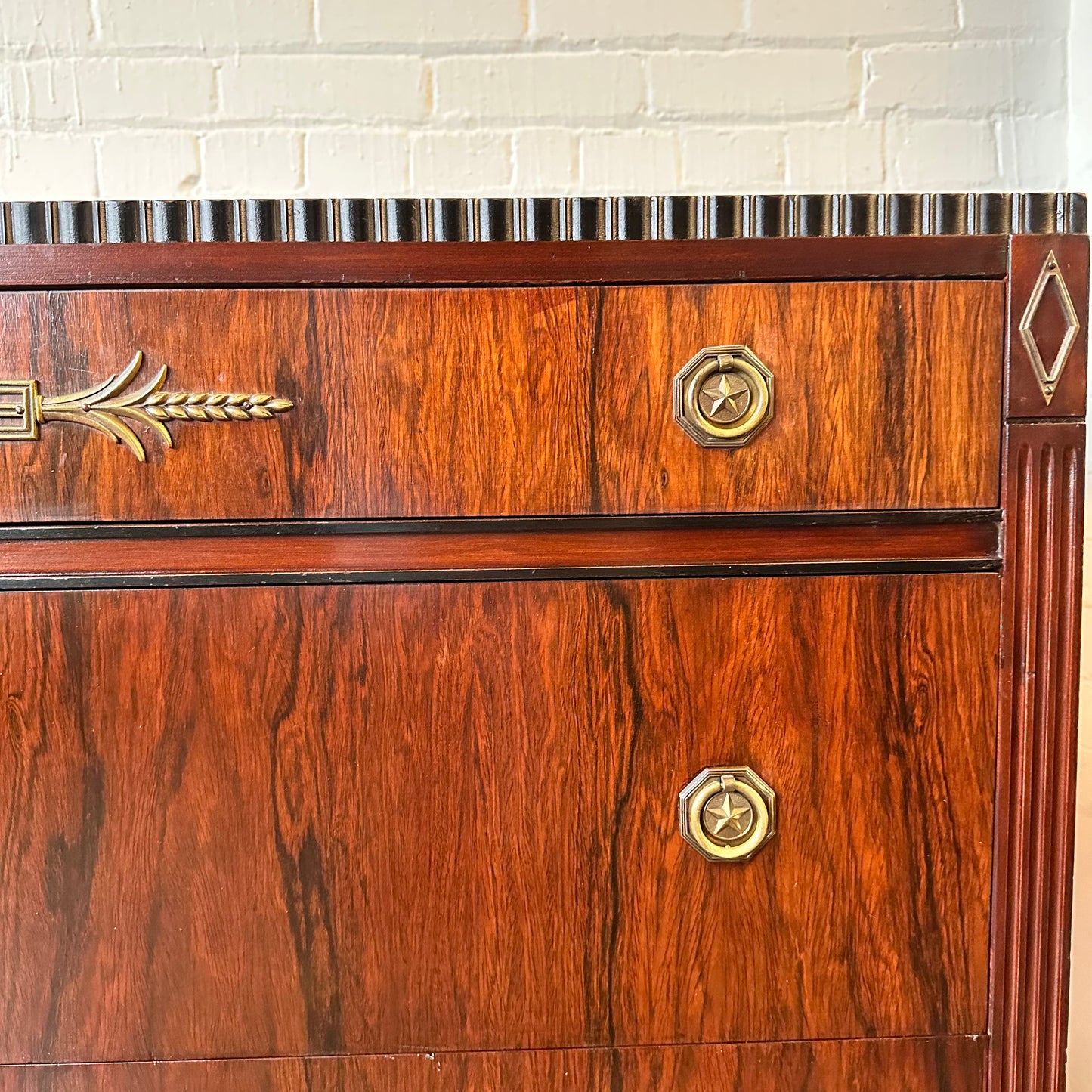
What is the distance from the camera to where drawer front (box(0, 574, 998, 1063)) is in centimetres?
39

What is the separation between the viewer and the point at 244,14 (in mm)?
762

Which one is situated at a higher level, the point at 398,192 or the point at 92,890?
the point at 398,192

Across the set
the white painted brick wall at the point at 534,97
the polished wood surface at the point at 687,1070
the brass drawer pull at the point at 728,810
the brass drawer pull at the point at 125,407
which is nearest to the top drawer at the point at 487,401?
the brass drawer pull at the point at 125,407

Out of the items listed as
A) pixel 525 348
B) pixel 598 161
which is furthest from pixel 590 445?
pixel 598 161

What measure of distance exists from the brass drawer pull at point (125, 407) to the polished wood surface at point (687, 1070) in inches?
12.8

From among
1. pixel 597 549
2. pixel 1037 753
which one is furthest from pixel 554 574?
pixel 1037 753

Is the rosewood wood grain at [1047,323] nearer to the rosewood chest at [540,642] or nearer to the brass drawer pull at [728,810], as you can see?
the rosewood chest at [540,642]

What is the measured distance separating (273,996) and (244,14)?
0.82 m

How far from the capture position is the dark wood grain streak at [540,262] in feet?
1.23

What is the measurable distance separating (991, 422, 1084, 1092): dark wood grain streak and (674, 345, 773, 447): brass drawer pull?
0.40ft

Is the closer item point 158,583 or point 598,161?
point 158,583

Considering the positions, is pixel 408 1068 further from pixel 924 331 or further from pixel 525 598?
pixel 924 331

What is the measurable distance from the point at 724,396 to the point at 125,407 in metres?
0.28

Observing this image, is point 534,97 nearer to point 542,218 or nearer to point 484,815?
point 542,218
